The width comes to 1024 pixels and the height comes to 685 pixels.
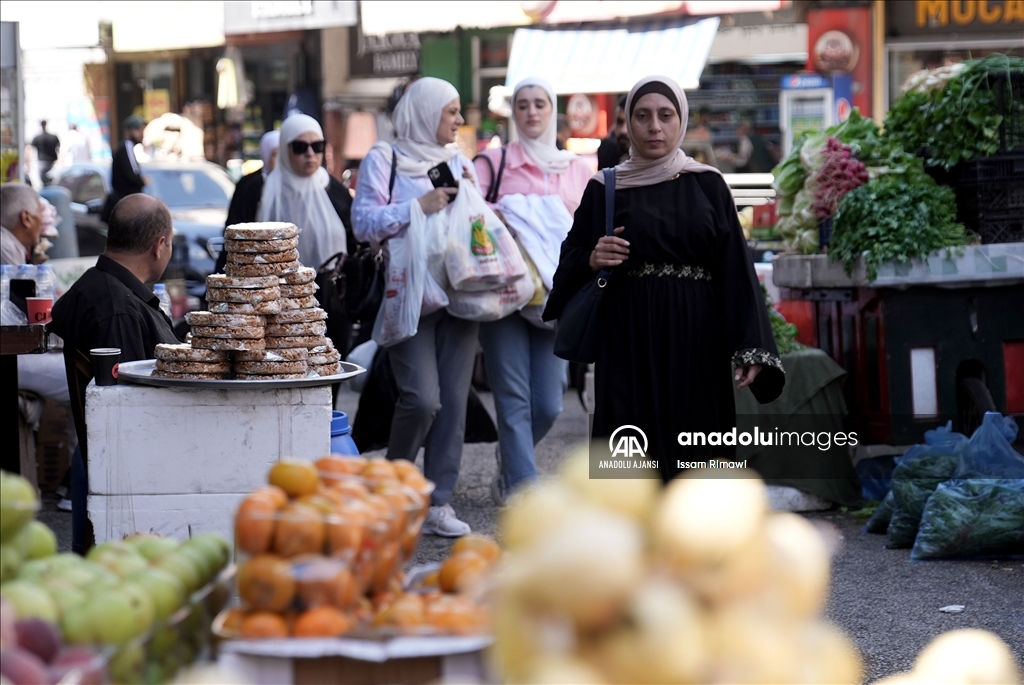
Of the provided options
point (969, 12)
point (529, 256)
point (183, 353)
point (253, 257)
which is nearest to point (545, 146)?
point (529, 256)

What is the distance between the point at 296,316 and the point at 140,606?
8.33 feet

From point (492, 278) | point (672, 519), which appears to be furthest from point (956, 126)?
point (672, 519)

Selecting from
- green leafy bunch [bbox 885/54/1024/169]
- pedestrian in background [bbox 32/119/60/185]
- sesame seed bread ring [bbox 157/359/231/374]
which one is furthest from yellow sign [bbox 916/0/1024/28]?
pedestrian in background [bbox 32/119/60/185]

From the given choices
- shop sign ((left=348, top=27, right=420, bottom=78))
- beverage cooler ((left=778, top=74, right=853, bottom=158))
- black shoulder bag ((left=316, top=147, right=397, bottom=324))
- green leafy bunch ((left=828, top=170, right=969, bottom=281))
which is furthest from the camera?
shop sign ((left=348, top=27, right=420, bottom=78))

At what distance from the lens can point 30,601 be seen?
2.07 metres

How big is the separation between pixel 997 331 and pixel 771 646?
17.7 feet

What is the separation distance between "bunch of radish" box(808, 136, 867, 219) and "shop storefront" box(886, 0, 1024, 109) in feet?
29.7

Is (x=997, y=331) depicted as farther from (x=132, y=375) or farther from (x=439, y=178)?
(x=132, y=375)

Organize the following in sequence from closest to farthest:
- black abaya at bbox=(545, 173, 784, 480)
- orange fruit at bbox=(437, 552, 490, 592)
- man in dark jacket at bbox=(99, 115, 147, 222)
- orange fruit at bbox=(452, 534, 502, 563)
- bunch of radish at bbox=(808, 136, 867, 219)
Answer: orange fruit at bbox=(437, 552, 490, 592), orange fruit at bbox=(452, 534, 502, 563), black abaya at bbox=(545, 173, 784, 480), bunch of radish at bbox=(808, 136, 867, 219), man in dark jacket at bbox=(99, 115, 147, 222)

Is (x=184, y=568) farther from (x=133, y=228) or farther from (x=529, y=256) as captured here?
(x=529, y=256)

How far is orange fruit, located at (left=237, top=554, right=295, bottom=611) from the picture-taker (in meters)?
2.10

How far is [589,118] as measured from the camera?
62.3 ft

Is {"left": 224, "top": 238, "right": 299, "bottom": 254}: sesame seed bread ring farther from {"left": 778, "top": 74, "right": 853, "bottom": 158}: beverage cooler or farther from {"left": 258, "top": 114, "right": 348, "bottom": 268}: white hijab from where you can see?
{"left": 778, "top": 74, "right": 853, "bottom": 158}: beverage cooler

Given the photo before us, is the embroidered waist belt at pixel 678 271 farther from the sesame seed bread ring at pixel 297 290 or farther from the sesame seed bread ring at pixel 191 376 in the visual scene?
the sesame seed bread ring at pixel 191 376
